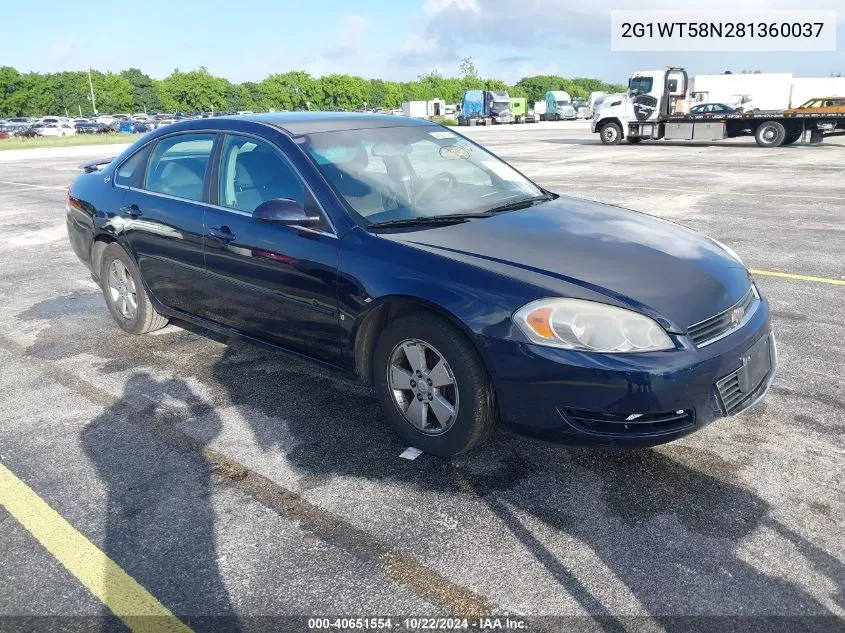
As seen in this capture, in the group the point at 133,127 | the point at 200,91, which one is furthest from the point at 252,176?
the point at 200,91

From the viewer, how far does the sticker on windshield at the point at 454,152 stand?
14.7ft

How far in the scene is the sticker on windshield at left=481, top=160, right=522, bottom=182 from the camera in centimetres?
457

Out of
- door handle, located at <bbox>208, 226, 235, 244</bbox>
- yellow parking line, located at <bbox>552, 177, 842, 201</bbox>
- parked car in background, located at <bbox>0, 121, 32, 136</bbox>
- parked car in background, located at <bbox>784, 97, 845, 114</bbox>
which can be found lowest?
yellow parking line, located at <bbox>552, 177, 842, 201</bbox>

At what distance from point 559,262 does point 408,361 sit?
2.74 feet

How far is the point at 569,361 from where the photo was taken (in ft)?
9.27

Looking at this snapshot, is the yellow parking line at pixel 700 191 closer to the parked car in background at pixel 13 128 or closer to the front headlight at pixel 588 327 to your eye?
the front headlight at pixel 588 327

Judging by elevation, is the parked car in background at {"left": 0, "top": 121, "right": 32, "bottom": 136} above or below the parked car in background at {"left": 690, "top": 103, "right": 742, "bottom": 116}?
above

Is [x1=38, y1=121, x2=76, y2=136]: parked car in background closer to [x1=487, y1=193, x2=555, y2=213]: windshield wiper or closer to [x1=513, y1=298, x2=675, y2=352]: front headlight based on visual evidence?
[x1=487, y1=193, x2=555, y2=213]: windshield wiper

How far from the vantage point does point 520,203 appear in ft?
13.7

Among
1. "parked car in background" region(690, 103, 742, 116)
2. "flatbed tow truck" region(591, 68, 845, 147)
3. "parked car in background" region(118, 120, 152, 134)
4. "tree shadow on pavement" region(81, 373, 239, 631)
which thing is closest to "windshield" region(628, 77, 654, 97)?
"flatbed tow truck" region(591, 68, 845, 147)

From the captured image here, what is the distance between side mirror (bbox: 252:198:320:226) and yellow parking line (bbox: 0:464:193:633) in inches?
65.5

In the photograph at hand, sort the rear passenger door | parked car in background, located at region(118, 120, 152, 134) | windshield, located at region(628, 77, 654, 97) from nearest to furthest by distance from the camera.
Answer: the rear passenger door, windshield, located at region(628, 77, 654, 97), parked car in background, located at region(118, 120, 152, 134)

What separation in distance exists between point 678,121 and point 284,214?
2617cm

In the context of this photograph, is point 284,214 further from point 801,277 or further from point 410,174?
point 801,277
